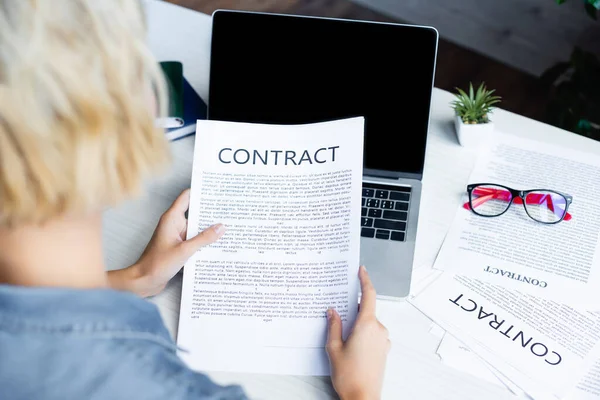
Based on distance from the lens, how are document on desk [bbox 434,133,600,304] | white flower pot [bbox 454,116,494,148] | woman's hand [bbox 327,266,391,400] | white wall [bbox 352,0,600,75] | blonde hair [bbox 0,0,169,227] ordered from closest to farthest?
1. blonde hair [bbox 0,0,169,227]
2. woman's hand [bbox 327,266,391,400]
3. document on desk [bbox 434,133,600,304]
4. white flower pot [bbox 454,116,494,148]
5. white wall [bbox 352,0,600,75]

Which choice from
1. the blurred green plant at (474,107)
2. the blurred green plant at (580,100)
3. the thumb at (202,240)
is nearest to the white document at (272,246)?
the thumb at (202,240)

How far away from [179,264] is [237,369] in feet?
0.51

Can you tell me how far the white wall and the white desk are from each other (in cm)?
117

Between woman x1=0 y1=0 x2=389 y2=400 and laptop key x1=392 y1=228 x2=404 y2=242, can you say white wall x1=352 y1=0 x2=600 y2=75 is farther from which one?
woman x1=0 y1=0 x2=389 y2=400

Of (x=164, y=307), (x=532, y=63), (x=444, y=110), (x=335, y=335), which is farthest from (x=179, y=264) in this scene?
(x=532, y=63)

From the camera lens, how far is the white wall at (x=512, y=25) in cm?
193

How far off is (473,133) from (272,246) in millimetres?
387

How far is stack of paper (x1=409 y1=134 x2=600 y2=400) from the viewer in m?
0.69

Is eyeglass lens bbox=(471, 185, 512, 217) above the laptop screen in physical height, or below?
below

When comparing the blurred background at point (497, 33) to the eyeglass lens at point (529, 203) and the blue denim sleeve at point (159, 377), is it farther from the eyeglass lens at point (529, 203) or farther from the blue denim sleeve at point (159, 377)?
the blue denim sleeve at point (159, 377)

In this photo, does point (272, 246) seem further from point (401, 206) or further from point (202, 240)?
point (401, 206)

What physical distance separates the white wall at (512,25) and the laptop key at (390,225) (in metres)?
1.47

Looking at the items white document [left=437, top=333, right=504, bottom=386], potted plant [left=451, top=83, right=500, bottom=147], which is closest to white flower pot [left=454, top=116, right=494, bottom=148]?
potted plant [left=451, top=83, right=500, bottom=147]

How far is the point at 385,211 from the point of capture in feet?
2.68
